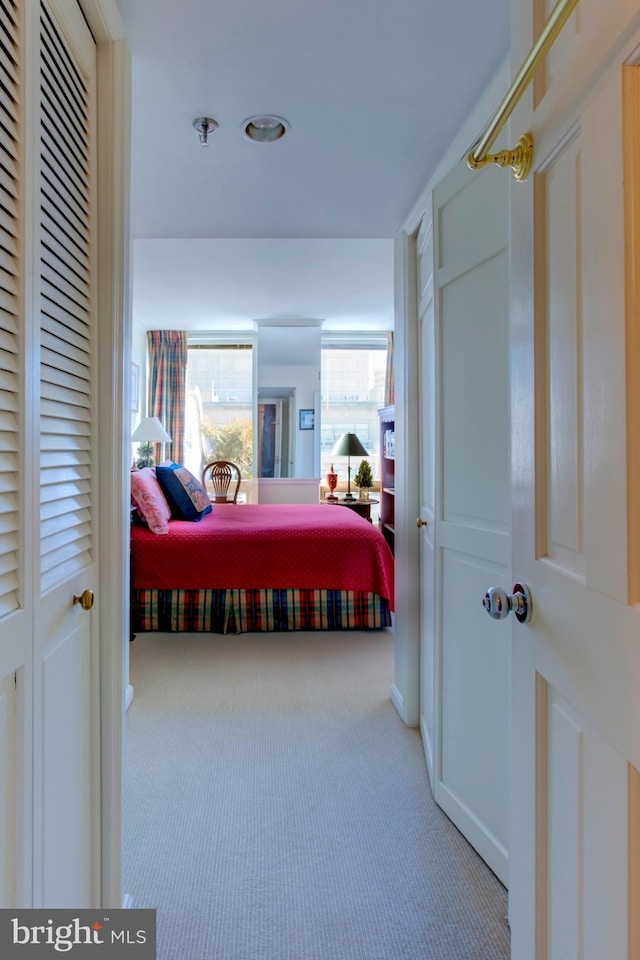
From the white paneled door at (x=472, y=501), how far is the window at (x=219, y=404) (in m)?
4.51

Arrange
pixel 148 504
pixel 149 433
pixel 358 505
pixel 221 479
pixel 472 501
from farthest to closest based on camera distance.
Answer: pixel 221 479 → pixel 358 505 → pixel 149 433 → pixel 148 504 → pixel 472 501

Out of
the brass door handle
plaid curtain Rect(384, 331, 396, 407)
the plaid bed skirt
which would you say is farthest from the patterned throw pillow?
plaid curtain Rect(384, 331, 396, 407)

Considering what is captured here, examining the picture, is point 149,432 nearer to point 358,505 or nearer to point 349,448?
point 349,448

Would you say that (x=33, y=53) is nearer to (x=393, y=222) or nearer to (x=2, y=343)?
(x=2, y=343)

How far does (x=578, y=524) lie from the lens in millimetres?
727

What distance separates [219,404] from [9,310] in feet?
17.7

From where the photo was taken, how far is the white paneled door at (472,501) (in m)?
1.36

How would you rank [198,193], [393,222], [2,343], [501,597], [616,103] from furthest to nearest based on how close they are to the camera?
1. [393,222]
2. [198,193]
3. [501,597]
4. [2,343]
5. [616,103]

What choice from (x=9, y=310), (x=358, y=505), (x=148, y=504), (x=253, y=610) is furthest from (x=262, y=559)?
(x=9, y=310)

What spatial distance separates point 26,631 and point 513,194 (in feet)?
3.77

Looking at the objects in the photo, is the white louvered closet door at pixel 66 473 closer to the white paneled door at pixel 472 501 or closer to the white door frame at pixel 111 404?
the white door frame at pixel 111 404

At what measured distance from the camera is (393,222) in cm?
227

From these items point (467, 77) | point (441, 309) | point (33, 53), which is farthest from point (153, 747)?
point (467, 77)

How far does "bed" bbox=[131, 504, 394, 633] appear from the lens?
3289 mm
